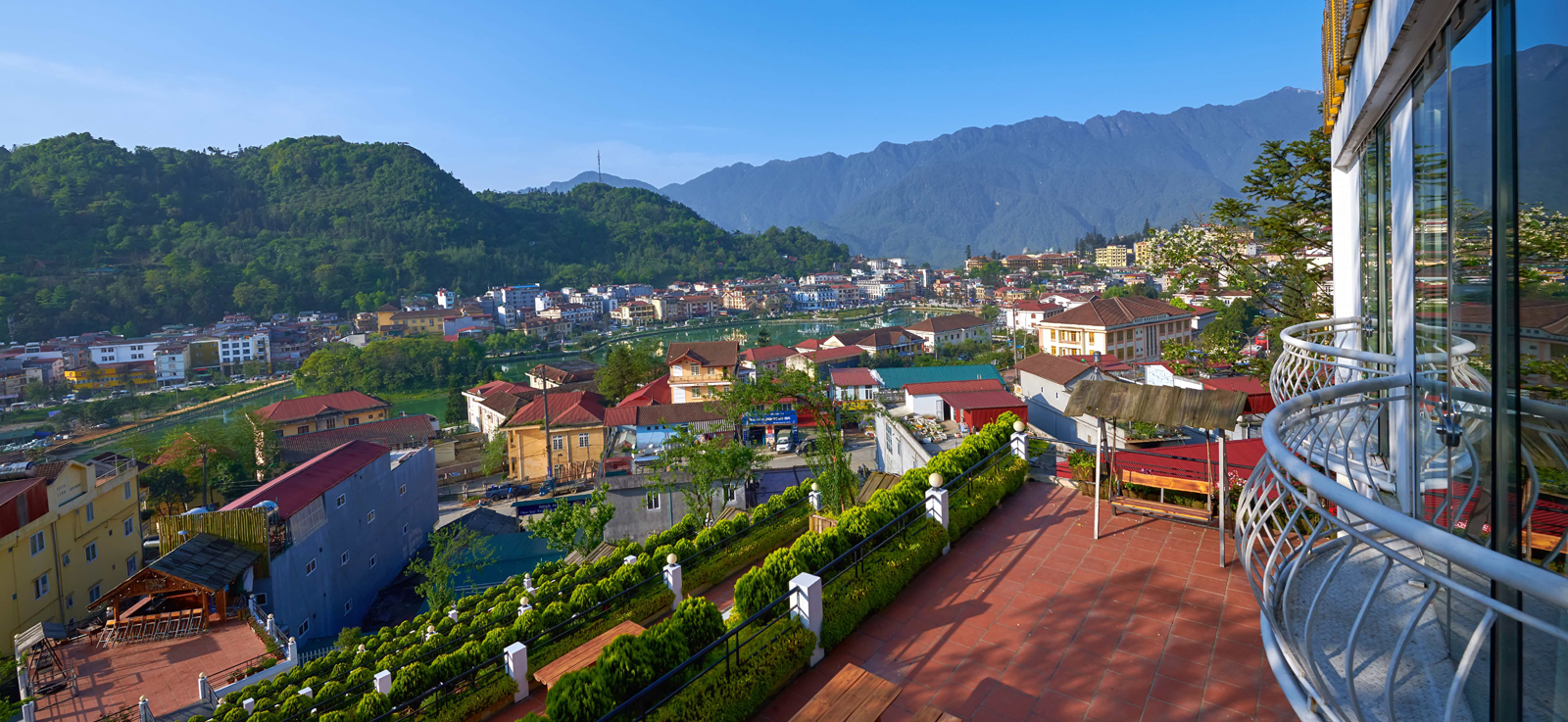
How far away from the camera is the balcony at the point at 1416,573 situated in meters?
1.07

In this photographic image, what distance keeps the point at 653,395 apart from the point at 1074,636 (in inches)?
1109

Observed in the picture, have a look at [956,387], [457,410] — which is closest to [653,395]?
[457,410]

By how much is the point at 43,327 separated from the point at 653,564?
249 ft

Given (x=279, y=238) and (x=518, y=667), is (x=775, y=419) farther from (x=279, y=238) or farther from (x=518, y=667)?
(x=279, y=238)

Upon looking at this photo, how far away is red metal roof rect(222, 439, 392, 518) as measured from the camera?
514 inches

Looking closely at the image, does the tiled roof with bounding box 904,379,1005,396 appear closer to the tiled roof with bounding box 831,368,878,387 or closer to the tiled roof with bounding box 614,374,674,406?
the tiled roof with bounding box 831,368,878,387

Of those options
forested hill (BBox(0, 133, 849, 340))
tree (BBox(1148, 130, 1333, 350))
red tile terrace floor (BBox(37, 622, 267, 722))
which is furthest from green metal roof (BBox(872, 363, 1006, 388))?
forested hill (BBox(0, 133, 849, 340))

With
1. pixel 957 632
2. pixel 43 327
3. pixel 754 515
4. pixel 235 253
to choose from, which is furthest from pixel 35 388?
pixel 957 632

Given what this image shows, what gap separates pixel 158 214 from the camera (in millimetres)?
78875

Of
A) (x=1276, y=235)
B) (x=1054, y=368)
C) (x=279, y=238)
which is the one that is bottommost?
(x=1054, y=368)

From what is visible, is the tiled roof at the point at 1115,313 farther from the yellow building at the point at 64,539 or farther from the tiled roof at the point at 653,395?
the yellow building at the point at 64,539

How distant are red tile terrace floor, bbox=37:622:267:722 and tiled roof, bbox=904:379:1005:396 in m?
19.3

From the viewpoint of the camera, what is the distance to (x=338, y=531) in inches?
574

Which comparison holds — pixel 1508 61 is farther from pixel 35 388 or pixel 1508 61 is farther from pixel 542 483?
pixel 35 388
